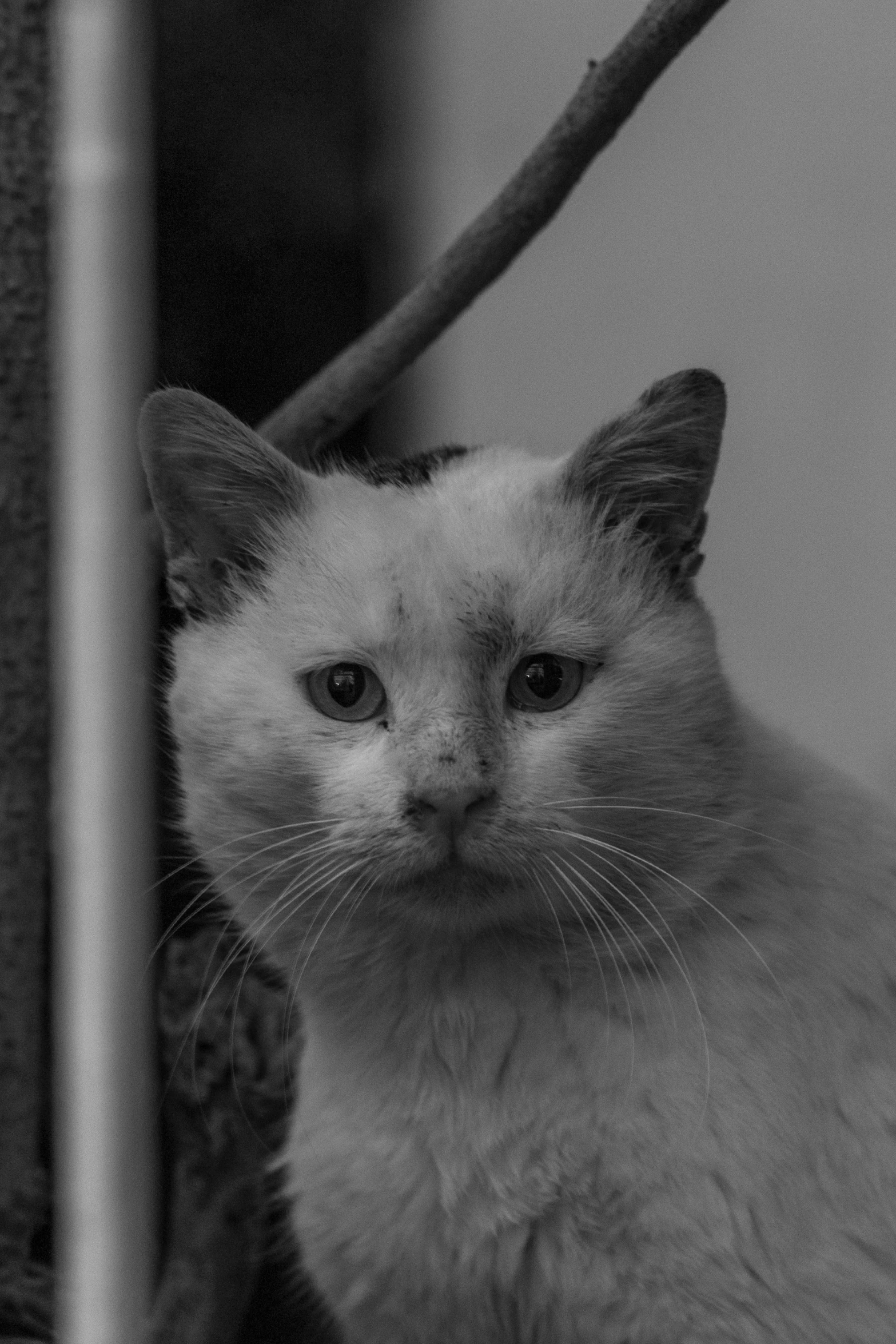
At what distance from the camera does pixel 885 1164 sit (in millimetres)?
1192

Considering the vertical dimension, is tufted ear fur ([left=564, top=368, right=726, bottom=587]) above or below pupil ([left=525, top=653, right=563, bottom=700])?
above

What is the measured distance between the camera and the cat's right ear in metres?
1.27

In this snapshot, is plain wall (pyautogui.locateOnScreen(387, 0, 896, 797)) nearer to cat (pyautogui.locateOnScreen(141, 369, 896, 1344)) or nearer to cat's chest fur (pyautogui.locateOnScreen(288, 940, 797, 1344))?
cat (pyautogui.locateOnScreen(141, 369, 896, 1344))

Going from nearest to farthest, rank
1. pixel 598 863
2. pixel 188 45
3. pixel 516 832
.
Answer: pixel 516 832, pixel 598 863, pixel 188 45

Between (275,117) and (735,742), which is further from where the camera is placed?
(275,117)

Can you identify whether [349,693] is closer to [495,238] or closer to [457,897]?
[457,897]

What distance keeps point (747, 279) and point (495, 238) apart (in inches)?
12.0

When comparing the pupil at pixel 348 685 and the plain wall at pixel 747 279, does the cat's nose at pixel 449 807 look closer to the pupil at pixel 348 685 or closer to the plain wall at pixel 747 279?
the pupil at pixel 348 685

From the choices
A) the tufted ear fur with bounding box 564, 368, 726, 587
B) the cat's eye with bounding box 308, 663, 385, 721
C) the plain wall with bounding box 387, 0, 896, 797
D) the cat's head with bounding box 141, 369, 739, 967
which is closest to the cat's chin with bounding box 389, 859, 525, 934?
the cat's head with bounding box 141, 369, 739, 967

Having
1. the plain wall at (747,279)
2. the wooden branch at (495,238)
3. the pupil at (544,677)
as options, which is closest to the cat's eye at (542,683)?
the pupil at (544,677)

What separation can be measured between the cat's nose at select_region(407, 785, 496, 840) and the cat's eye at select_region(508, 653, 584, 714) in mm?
126

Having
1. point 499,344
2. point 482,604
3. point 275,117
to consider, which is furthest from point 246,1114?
point 275,117

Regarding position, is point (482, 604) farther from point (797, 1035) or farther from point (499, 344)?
point (499, 344)

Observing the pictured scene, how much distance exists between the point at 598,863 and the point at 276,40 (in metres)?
1.08
